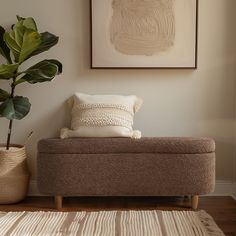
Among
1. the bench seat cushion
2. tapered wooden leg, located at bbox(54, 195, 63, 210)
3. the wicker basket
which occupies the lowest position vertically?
tapered wooden leg, located at bbox(54, 195, 63, 210)

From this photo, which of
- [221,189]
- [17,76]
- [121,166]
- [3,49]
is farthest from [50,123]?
[221,189]

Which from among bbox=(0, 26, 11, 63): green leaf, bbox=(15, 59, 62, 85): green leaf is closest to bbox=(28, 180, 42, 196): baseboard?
bbox=(15, 59, 62, 85): green leaf

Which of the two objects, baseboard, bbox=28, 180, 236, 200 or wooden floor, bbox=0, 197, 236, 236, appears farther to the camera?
baseboard, bbox=28, 180, 236, 200

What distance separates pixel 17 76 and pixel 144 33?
1.05 m

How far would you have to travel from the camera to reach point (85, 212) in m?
2.52

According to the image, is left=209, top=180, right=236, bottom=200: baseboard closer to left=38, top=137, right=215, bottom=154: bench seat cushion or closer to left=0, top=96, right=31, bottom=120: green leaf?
left=38, top=137, right=215, bottom=154: bench seat cushion

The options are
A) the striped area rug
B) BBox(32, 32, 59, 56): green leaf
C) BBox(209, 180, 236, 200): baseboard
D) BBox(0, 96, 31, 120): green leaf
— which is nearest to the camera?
the striped area rug

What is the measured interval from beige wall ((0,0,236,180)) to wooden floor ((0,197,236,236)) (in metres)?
0.35

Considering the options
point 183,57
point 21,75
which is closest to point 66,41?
point 21,75

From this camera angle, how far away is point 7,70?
8.38 feet

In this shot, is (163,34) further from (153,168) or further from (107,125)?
(153,168)

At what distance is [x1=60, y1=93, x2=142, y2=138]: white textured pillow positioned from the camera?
8.80ft

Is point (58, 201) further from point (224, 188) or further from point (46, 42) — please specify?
point (224, 188)

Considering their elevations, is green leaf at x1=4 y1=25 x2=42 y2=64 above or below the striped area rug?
above
